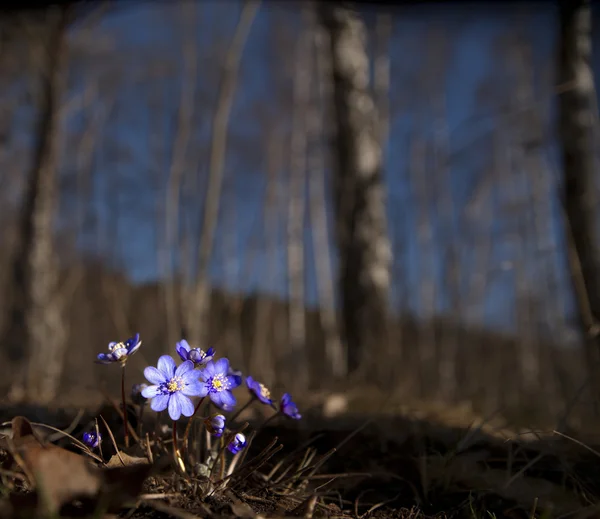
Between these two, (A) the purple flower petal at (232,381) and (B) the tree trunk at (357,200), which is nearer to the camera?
(A) the purple flower petal at (232,381)

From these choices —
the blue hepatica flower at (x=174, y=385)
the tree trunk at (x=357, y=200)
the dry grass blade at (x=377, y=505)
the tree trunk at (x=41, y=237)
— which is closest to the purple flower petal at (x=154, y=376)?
the blue hepatica flower at (x=174, y=385)

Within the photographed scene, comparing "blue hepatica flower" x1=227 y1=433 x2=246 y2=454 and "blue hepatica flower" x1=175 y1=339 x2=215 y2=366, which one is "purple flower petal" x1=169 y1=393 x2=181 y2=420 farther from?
"blue hepatica flower" x1=227 y1=433 x2=246 y2=454

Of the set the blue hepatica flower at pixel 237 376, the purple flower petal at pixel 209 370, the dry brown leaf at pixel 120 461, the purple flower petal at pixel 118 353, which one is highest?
the purple flower petal at pixel 118 353

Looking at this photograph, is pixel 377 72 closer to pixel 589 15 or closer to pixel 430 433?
pixel 589 15

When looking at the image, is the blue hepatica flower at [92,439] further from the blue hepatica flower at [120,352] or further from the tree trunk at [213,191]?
the tree trunk at [213,191]

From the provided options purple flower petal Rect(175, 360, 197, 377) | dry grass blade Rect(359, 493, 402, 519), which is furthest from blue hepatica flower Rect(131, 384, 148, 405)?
dry grass blade Rect(359, 493, 402, 519)

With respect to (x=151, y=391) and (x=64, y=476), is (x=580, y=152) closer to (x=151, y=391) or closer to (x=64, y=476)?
(x=151, y=391)

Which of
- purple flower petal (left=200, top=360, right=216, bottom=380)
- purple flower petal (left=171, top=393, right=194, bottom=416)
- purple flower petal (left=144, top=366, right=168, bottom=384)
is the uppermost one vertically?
purple flower petal (left=144, top=366, right=168, bottom=384)
